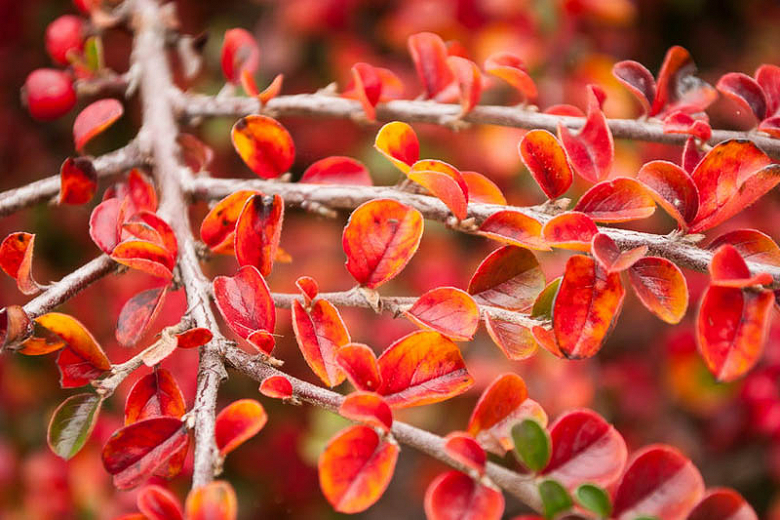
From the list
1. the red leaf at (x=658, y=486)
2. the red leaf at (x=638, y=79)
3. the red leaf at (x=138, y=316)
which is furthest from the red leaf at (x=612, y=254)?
the red leaf at (x=138, y=316)

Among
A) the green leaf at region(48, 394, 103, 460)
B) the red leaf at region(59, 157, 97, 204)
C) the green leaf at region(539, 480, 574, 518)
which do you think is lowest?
the green leaf at region(48, 394, 103, 460)

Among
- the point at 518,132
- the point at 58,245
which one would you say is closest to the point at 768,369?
the point at 518,132

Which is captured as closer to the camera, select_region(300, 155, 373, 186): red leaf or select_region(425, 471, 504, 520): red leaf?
select_region(425, 471, 504, 520): red leaf

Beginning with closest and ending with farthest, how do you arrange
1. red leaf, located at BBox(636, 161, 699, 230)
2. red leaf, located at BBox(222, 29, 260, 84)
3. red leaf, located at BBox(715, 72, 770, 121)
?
red leaf, located at BBox(636, 161, 699, 230) < red leaf, located at BBox(715, 72, 770, 121) < red leaf, located at BBox(222, 29, 260, 84)

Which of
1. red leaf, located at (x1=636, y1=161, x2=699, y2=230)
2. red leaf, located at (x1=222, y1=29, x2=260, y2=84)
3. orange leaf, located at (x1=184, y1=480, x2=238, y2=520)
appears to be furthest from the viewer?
red leaf, located at (x1=222, y1=29, x2=260, y2=84)

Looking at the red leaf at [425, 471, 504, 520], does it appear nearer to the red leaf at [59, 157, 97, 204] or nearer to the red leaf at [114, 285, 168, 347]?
the red leaf at [114, 285, 168, 347]

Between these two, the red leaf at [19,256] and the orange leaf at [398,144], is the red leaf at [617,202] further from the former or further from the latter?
the red leaf at [19,256]

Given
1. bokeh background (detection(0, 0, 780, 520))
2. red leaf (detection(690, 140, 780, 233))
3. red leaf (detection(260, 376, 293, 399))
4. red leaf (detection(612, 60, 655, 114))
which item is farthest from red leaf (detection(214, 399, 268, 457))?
bokeh background (detection(0, 0, 780, 520))
